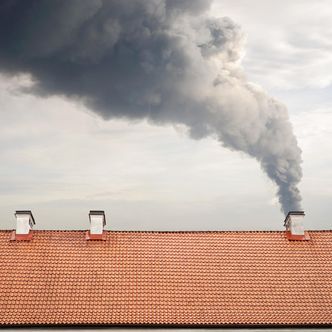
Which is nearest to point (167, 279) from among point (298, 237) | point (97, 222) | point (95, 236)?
point (95, 236)

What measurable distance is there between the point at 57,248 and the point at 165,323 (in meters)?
8.07

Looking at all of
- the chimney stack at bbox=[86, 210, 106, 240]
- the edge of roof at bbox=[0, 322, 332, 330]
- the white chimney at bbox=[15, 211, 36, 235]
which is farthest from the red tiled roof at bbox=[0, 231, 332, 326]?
the white chimney at bbox=[15, 211, 36, 235]

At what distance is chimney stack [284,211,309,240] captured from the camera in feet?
120

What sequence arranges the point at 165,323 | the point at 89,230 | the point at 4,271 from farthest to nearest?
the point at 89,230, the point at 4,271, the point at 165,323

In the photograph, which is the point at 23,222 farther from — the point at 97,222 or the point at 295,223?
the point at 295,223

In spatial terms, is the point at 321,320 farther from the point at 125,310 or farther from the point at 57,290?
the point at 57,290

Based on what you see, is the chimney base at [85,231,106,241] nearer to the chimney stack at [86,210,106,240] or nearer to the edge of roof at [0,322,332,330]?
the chimney stack at [86,210,106,240]

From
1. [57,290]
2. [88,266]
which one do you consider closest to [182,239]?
[88,266]

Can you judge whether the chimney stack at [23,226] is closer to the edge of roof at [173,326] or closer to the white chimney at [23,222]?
the white chimney at [23,222]

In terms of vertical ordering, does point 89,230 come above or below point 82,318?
above

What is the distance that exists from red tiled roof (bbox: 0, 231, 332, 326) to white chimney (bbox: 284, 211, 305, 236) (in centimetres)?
66

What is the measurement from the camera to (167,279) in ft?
109

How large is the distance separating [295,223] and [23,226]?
50.5 feet

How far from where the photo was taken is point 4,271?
108 feet
